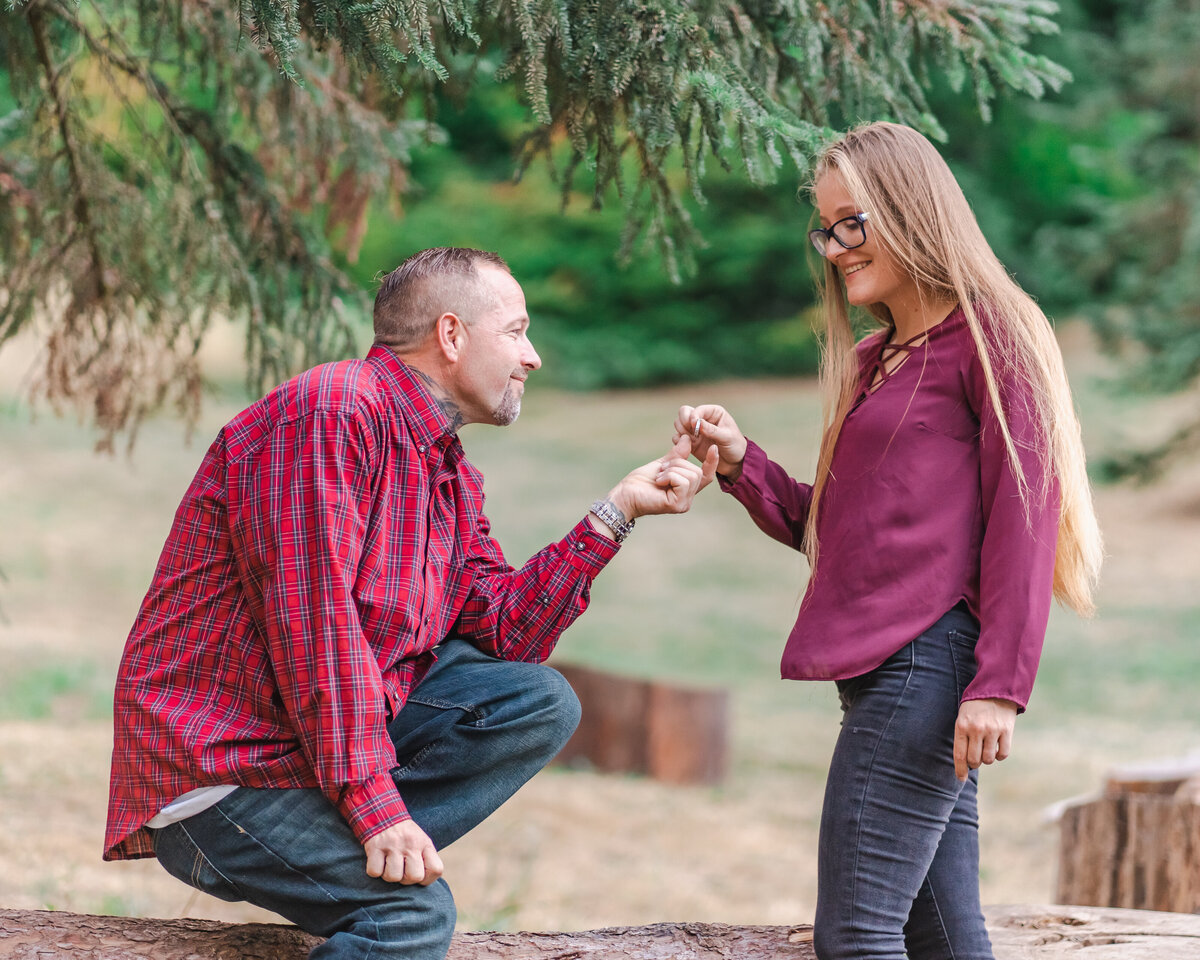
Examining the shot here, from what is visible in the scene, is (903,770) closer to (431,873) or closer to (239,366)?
(431,873)

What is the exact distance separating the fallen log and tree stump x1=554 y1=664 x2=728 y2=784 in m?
4.96

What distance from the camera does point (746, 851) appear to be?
6699 millimetres

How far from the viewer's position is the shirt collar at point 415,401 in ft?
7.64

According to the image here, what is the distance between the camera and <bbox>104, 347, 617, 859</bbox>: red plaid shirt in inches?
81.7

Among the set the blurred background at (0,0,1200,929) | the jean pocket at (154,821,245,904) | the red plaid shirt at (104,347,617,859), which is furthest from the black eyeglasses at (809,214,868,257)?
the jean pocket at (154,821,245,904)

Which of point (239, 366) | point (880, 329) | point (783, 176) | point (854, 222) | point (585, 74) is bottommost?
point (880, 329)

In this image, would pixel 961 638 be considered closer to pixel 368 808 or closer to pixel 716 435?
pixel 716 435

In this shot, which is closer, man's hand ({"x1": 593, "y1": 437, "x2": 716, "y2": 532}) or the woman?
the woman

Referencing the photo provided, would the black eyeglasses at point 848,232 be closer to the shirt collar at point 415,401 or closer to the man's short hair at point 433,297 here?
the man's short hair at point 433,297

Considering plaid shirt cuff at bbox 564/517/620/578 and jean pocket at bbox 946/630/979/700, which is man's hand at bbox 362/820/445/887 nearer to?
plaid shirt cuff at bbox 564/517/620/578

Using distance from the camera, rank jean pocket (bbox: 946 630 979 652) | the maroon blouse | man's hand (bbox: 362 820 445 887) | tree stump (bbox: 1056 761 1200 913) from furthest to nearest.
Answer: tree stump (bbox: 1056 761 1200 913) → jean pocket (bbox: 946 630 979 652) → the maroon blouse → man's hand (bbox: 362 820 445 887)

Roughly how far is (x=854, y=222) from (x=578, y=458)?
15.3 metres

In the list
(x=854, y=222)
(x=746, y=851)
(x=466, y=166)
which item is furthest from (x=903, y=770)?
(x=466, y=166)

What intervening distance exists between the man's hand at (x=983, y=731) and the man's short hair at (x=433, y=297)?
120cm
